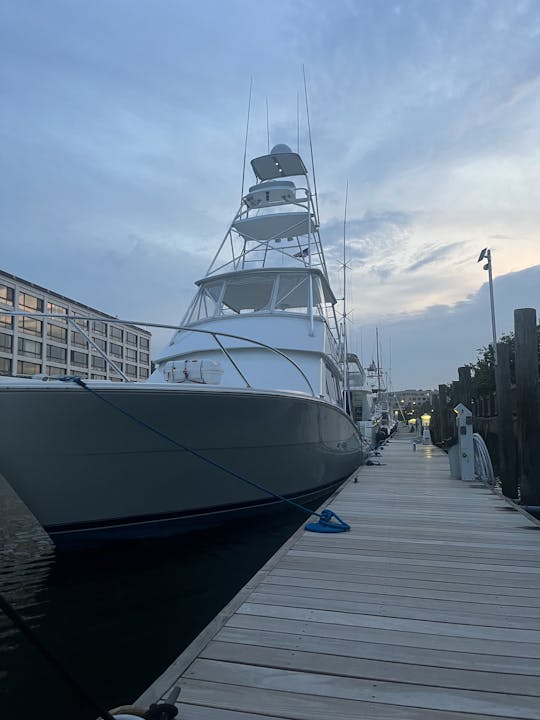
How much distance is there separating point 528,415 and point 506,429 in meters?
1.42

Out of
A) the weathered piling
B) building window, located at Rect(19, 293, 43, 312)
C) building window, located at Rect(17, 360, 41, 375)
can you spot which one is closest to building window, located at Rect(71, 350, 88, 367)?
building window, located at Rect(17, 360, 41, 375)

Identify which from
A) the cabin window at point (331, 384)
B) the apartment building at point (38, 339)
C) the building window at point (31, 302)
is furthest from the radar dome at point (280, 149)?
the building window at point (31, 302)

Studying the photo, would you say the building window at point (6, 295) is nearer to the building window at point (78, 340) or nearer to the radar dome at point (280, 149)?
the building window at point (78, 340)

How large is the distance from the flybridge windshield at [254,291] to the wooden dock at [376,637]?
6.01 m

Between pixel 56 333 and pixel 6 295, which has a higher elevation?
pixel 6 295

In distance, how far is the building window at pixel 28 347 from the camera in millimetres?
46188

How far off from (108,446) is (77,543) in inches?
42.9

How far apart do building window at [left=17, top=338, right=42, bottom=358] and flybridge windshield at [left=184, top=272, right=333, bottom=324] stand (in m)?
40.7

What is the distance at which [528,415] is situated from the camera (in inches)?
295

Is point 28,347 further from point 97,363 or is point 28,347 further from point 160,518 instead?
point 160,518

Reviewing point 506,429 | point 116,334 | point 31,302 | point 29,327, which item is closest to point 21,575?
point 506,429

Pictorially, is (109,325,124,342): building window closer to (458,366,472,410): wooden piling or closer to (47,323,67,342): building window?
(47,323,67,342): building window

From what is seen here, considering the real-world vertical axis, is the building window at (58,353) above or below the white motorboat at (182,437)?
above

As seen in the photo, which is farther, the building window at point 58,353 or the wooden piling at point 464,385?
the building window at point 58,353
